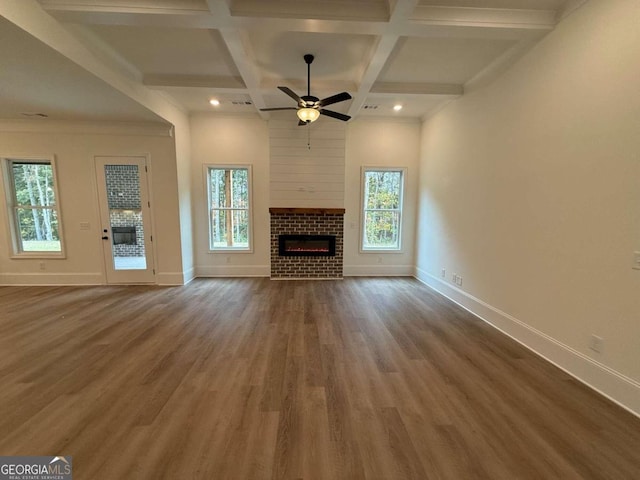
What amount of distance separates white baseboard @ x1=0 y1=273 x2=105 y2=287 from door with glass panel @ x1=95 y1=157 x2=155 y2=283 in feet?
0.95

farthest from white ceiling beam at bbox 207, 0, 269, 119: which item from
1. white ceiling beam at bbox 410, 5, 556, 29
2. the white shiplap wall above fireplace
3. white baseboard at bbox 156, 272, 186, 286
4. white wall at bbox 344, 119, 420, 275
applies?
white baseboard at bbox 156, 272, 186, 286

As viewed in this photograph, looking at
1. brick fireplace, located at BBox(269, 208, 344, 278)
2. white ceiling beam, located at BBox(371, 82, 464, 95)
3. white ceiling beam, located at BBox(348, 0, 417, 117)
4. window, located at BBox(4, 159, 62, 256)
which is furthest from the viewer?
brick fireplace, located at BBox(269, 208, 344, 278)

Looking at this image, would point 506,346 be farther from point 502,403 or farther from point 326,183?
point 326,183

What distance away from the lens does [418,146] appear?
5.65 metres

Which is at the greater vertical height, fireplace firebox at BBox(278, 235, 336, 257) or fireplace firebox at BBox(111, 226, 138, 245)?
fireplace firebox at BBox(111, 226, 138, 245)

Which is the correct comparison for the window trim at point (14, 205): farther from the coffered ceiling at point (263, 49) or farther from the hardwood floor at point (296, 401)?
the hardwood floor at point (296, 401)

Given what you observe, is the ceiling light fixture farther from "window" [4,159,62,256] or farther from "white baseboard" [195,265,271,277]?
"window" [4,159,62,256]

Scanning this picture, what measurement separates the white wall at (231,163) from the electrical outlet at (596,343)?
4892mm

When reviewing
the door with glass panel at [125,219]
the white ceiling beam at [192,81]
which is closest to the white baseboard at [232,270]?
the door with glass panel at [125,219]

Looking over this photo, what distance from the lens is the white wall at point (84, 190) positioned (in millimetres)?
4648

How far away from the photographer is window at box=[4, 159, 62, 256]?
478 centimetres

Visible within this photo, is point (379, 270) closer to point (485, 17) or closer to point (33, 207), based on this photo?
point (485, 17)

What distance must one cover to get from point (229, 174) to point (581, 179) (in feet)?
17.7

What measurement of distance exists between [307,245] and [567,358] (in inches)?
166
